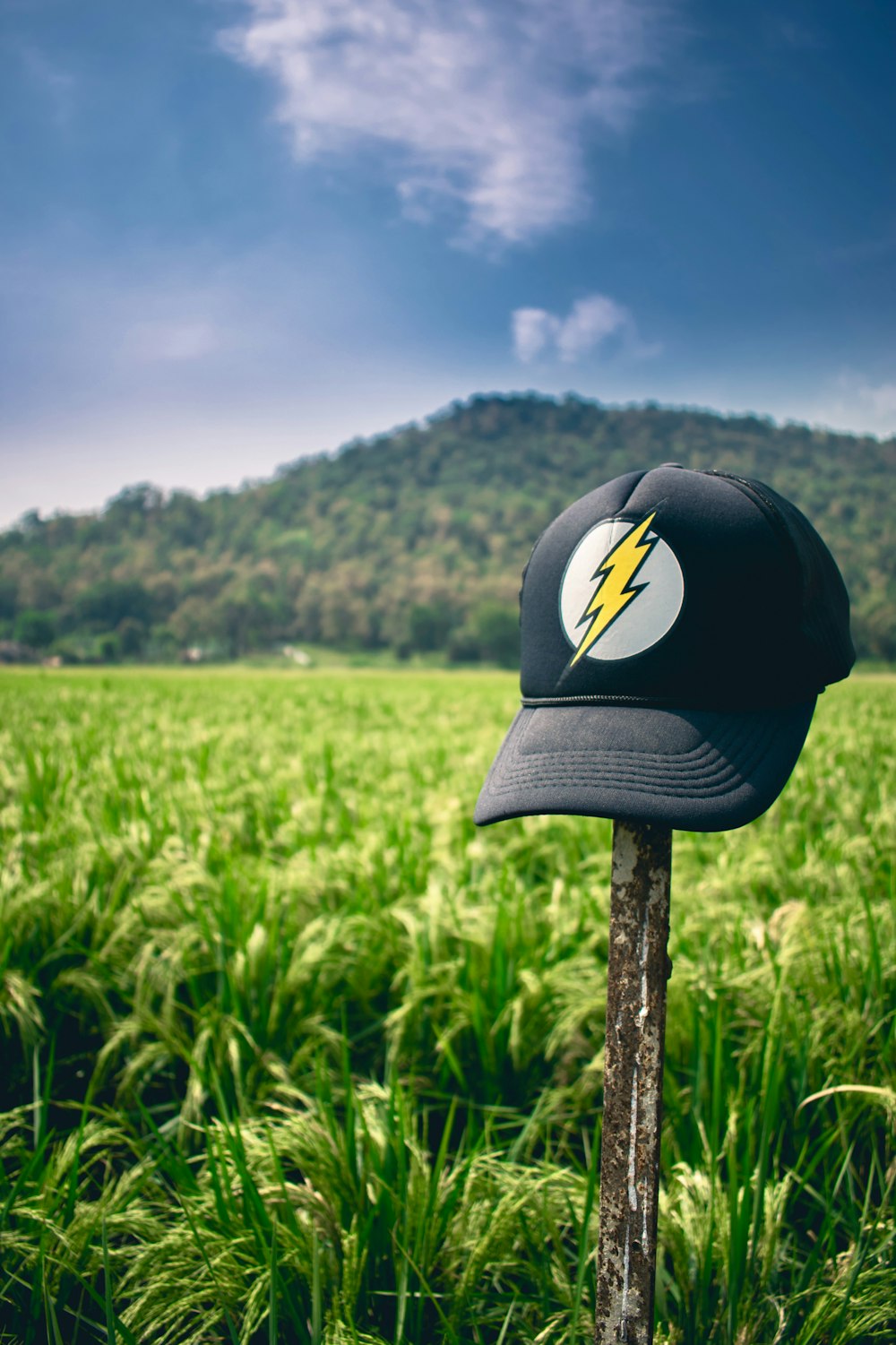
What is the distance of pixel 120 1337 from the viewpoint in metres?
1.13

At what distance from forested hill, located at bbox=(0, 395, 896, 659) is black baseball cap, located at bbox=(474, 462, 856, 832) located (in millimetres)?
42490

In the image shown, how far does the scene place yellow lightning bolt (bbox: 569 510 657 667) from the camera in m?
0.90

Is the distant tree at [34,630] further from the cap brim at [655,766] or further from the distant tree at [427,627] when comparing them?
the cap brim at [655,766]

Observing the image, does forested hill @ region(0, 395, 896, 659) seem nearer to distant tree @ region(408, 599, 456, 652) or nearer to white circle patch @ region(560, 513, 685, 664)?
distant tree @ region(408, 599, 456, 652)

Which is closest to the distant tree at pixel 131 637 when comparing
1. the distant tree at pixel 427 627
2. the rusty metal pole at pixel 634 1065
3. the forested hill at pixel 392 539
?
the forested hill at pixel 392 539

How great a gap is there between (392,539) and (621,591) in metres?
116

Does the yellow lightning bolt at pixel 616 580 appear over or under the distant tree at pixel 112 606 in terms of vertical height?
under

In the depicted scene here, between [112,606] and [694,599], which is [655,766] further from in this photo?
[112,606]

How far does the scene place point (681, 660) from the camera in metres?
0.87

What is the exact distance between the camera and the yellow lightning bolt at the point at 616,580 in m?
0.90

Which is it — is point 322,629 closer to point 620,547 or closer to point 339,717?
point 339,717

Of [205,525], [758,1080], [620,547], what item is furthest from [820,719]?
[205,525]

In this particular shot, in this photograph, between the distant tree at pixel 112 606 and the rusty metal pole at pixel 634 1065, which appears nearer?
the rusty metal pole at pixel 634 1065

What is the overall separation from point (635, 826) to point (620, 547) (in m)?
0.33
